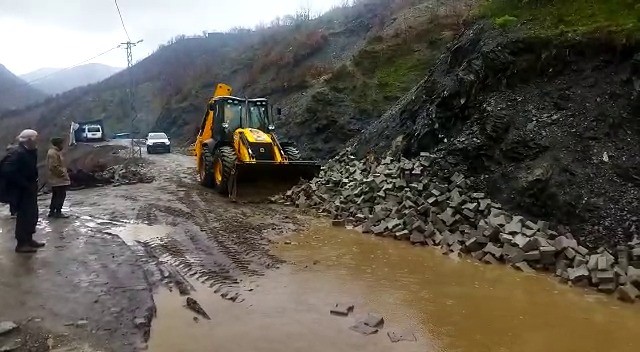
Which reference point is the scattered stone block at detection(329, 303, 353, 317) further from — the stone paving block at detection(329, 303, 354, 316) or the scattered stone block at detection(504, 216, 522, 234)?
the scattered stone block at detection(504, 216, 522, 234)

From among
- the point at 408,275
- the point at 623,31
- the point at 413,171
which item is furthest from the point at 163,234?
the point at 623,31

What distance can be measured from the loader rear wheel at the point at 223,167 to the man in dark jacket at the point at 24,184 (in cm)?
529

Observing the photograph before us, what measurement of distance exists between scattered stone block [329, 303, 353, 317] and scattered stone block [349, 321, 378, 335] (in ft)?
1.11

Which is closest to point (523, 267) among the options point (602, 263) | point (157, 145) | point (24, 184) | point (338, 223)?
point (602, 263)

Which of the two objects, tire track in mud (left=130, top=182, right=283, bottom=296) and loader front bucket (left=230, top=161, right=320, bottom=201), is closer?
tire track in mud (left=130, top=182, right=283, bottom=296)

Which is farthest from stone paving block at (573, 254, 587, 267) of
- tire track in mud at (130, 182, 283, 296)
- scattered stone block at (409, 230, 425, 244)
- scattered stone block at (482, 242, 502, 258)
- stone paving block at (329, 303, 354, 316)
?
tire track in mud at (130, 182, 283, 296)

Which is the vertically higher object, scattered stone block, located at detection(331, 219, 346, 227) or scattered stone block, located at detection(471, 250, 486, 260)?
scattered stone block, located at detection(471, 250, 486, 260)

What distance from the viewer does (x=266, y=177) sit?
41.2 ft

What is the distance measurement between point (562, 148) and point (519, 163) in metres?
Result: 0.78

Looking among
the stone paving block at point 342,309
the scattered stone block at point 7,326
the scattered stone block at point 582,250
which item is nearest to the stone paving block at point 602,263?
the scattered stone block at point 582,250

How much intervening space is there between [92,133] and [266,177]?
28947 mm

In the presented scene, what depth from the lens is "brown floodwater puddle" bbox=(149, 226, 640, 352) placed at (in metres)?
4.86

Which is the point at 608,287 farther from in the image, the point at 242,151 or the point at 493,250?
the point at 242,151

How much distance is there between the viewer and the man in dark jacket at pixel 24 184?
23.3 ft
